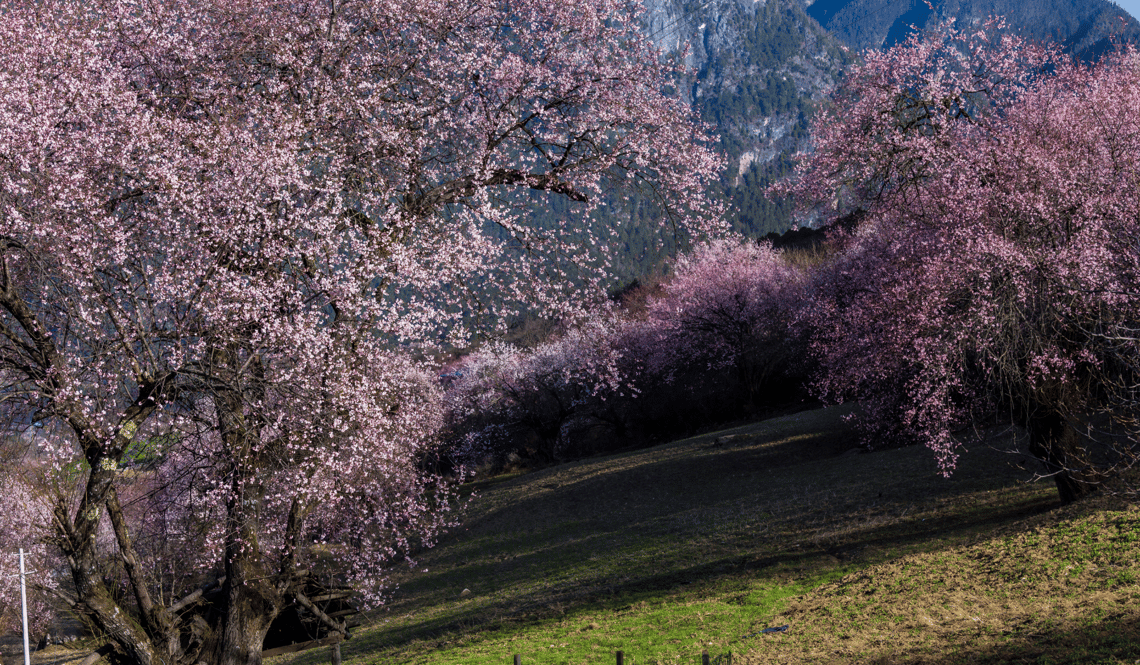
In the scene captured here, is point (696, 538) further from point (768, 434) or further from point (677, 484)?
point (768, 434)

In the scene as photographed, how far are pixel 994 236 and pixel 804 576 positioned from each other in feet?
20.3

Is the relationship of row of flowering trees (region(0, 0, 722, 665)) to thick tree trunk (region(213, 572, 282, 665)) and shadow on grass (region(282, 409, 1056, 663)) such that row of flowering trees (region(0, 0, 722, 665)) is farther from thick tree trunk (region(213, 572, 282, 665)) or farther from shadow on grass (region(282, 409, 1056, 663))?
shadow on grass (region(282, 409, 1056, 663))

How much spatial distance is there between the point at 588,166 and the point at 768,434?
21465mm

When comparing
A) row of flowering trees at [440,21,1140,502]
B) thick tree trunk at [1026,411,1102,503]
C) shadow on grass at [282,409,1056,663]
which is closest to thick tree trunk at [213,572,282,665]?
shadow on grass at [282,409,1056,663]

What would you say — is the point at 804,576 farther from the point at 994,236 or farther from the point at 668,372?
the point at 668,372

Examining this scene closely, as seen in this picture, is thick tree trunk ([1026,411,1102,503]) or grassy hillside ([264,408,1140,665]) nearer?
grassy hillside ([264,408,1140,665])

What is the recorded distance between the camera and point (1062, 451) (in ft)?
40.7

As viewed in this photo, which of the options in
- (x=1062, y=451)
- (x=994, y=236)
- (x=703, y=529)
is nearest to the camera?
(x=994, y=236)

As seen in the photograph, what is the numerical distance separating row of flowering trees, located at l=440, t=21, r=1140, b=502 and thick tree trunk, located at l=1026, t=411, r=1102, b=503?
3 centimetres

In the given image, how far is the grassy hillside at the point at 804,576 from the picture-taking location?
923 cm

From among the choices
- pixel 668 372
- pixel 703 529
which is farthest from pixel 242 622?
pixel 668 372

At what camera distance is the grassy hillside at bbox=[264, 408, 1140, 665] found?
364 inches

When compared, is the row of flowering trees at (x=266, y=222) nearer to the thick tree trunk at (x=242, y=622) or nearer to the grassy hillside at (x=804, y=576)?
the thick tree trunk at (x=242, y=622)

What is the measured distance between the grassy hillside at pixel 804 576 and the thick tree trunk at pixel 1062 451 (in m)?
0.60
